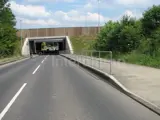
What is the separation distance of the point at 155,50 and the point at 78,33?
8753cm

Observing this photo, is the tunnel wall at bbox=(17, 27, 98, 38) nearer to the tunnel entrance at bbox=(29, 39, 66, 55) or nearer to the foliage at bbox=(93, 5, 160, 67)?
the tunnel entrance at bbox=(29, 39, 66, 55)

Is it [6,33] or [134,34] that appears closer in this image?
[134,34]

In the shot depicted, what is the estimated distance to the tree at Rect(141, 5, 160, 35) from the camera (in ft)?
136

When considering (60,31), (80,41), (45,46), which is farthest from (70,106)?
(45,46)

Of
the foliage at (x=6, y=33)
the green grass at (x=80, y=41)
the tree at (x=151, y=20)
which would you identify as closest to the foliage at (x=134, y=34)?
the tree at (x=151, y=20)

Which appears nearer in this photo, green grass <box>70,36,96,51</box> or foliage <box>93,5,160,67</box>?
foliage <box>93,5,160,67</box>

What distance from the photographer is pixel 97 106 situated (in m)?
10.3

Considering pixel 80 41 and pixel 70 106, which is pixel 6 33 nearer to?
pixel 80 41

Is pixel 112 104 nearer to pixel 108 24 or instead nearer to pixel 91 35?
pixel 108 24

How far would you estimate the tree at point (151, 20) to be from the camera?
41.4 metres

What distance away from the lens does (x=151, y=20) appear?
42125mm

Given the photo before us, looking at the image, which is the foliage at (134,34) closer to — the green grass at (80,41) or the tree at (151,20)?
the tree at (151,20)

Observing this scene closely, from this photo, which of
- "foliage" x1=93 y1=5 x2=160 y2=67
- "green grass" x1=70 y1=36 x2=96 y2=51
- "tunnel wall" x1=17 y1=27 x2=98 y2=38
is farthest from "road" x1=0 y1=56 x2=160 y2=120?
"tunnel wall" x1=17 y1=27 x2=98 y2=38

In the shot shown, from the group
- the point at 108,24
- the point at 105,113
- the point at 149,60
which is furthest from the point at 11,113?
the point at 108,24
